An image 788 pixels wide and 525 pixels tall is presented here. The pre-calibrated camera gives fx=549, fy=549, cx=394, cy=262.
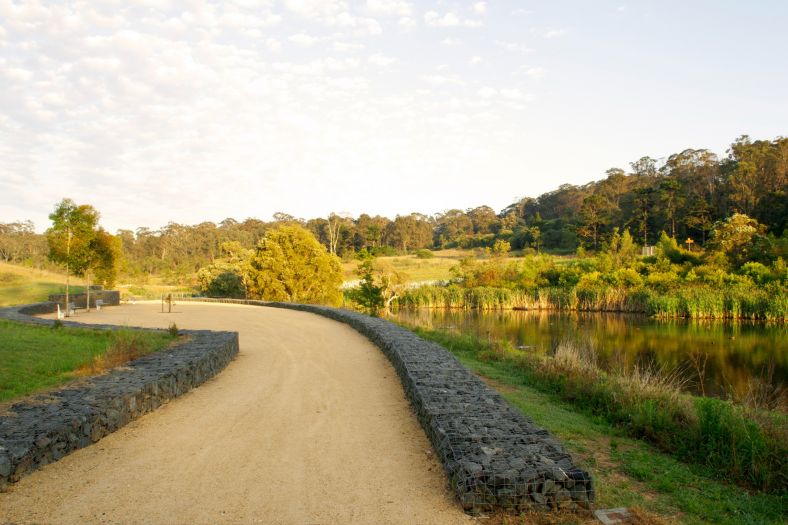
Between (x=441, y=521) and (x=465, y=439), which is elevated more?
(x=465, y=439)

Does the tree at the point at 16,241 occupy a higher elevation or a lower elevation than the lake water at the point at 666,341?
higher

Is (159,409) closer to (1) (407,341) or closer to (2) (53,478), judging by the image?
(2) (53,478)

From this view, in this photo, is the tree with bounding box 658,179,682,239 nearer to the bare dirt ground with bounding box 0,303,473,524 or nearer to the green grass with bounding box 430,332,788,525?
the green grass with bounding box 430,332,788,525

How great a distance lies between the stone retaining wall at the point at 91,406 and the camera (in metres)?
5.18

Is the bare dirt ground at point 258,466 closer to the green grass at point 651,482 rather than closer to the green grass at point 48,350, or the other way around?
the green grass at point 651,482

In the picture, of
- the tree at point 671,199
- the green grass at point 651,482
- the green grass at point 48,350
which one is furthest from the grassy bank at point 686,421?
the tree at point 671,199

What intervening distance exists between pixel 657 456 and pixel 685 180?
63577mm

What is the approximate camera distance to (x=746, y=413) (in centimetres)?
675

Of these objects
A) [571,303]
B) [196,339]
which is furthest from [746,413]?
[571,303]

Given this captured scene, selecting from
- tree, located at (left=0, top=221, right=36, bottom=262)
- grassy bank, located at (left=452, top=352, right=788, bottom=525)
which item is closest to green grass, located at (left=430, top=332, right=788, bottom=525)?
grassy bank, located at (left=452, top=352, right=788, bottom=525)

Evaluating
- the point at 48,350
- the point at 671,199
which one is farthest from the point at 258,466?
the point at 671,199

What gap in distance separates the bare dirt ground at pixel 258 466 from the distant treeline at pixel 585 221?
43650 mm

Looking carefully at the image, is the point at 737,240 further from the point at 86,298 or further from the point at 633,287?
the point at 86,298

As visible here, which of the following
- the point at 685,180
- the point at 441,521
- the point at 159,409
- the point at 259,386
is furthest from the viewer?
the point at 685,180
